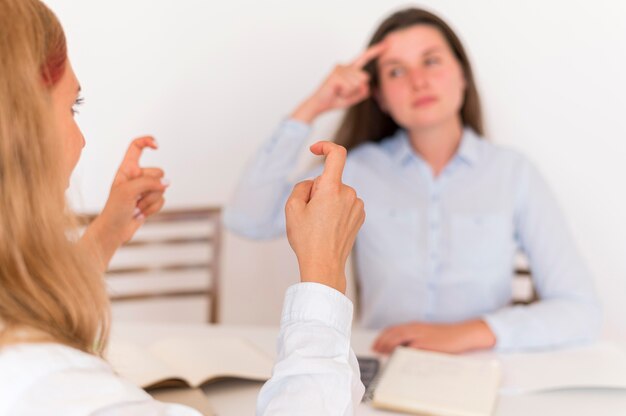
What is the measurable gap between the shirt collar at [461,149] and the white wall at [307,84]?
1.46 ft

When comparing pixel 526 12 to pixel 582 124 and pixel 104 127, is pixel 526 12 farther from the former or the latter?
pixel 104 127

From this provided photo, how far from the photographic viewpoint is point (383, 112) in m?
1.78

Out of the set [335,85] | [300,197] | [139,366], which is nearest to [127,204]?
[139,366]

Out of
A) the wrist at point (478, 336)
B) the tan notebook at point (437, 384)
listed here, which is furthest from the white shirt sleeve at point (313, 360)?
the wrist at point (478, 336)

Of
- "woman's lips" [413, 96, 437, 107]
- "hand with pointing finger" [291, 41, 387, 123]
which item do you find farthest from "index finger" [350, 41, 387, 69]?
"woman's lips" [413, 96, 437, 107]

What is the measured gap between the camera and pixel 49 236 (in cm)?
63

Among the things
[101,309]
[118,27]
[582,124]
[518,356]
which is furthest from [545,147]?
[101,309]

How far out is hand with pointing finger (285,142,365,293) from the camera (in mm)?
737

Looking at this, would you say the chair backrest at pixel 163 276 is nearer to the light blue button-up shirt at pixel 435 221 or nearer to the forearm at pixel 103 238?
the light blue button-up shirt at pixel 435 221

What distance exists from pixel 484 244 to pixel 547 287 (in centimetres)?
17

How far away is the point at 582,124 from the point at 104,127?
1.24m

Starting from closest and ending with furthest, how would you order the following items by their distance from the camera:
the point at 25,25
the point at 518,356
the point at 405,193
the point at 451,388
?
the point at 25,25
the point at 451,388
the point at 518,356
the point at 405,193

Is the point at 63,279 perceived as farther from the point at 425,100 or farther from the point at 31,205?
the point at 425,100

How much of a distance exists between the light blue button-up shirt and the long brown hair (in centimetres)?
9
